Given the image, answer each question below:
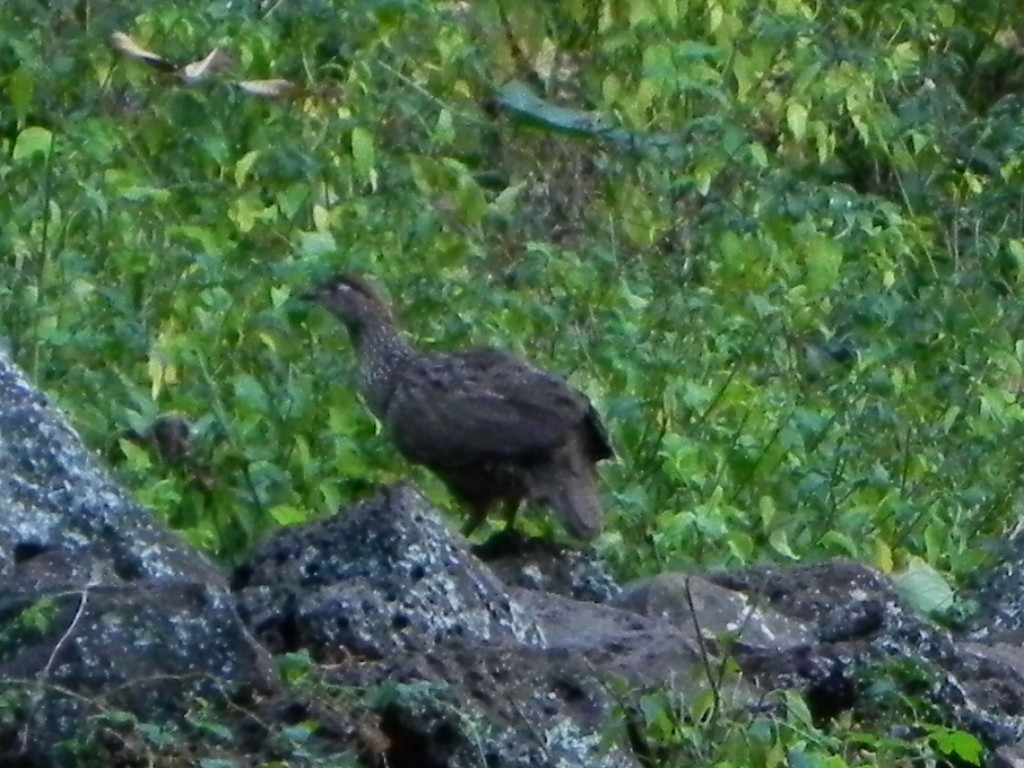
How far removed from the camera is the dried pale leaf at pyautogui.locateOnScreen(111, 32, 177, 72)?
9.74m

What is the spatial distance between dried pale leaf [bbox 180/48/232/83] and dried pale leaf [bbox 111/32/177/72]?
0.07 meters

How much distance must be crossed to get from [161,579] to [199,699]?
0.82 meters

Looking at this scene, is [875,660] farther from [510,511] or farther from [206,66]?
[206,66]

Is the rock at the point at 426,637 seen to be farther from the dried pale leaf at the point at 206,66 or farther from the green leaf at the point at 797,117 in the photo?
the green leaf at the point at 797,117

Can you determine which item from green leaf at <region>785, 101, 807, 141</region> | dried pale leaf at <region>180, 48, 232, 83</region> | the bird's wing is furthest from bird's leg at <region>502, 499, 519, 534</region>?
green leaf at <region>785, 101, 807, 141</region>

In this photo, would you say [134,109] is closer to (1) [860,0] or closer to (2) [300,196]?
(2) [300,196]

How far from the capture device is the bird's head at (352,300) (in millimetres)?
7742

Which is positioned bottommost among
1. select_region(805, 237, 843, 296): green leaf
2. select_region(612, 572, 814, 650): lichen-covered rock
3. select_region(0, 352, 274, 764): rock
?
select_region(805, 237, 843, 296): green leaf

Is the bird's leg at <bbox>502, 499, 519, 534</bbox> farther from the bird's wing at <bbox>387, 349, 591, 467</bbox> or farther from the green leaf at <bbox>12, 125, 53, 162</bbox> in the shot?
the green leaf at <bbox>12, 125, 53, 162</bbox>

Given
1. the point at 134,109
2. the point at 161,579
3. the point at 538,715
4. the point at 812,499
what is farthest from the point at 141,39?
the point at 538,715

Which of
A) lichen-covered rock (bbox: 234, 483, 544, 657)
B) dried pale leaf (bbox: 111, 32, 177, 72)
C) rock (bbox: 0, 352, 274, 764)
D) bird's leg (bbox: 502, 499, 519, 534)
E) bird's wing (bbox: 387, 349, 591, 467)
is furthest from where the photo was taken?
dried pale leaf (bbox: 111, 32, 177, 72)

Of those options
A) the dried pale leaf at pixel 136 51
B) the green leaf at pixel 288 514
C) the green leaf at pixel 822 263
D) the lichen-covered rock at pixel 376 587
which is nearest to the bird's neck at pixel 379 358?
the green leaf at pixel 288 514

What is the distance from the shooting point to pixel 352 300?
25.9ft

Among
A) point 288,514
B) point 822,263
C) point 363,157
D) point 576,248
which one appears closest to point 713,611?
point 288,514
